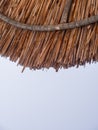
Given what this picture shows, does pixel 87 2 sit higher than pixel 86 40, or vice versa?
pixel 87 2

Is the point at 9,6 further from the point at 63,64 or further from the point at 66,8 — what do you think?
the point at 63,64

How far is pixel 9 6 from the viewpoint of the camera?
1257 mm

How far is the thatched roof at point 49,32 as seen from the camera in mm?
1044

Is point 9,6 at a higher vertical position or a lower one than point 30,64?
higher

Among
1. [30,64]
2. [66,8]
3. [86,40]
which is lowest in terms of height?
[30,64]

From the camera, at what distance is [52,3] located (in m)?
1.19

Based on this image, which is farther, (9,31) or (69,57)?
(9,31)

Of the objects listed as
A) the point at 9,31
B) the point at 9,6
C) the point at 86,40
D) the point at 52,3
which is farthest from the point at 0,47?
the point at 86,40

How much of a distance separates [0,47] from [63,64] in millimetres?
313

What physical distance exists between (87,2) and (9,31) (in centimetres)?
34

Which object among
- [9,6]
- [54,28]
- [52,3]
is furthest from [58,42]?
[9,6]

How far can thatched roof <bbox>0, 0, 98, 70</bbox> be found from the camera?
1044 mm

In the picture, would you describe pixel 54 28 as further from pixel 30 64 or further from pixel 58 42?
pixel 30 64

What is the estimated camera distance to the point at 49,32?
1.13 metres
